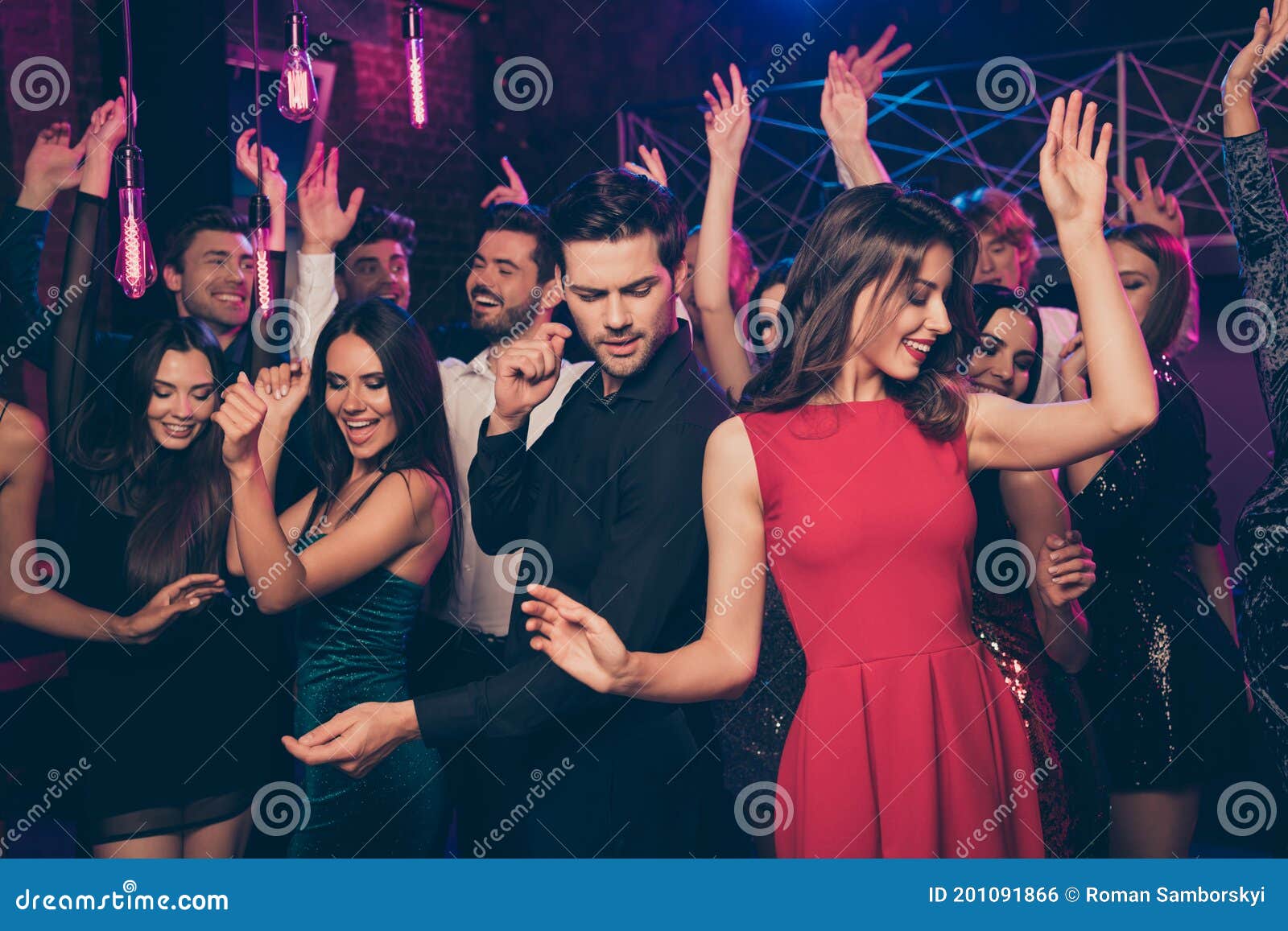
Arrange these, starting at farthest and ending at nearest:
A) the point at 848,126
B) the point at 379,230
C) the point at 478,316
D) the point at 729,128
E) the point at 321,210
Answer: the point at 379,230 < the point at 478,316 < the point at 321,210 < the point at 729,128 < the point at 848,126

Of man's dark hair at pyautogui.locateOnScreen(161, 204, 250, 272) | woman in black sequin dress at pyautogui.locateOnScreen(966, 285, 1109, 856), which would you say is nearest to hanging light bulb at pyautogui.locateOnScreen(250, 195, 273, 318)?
man's dark hair at pyautogui.locateOnScreen(161, 204, 250, 272)

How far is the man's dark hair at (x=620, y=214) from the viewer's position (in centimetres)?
178

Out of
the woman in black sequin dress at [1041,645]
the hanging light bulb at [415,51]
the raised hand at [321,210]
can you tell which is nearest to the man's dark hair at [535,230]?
the raised hand at [321,210]

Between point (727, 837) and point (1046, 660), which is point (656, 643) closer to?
point (1046, 660)

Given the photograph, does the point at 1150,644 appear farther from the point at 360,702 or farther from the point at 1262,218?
the point at 360,702

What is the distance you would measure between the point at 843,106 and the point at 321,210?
123cm

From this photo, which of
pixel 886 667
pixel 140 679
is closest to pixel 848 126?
pixel 886 667

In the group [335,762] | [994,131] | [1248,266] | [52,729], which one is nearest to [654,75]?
[994,131]

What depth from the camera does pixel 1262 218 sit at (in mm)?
1742

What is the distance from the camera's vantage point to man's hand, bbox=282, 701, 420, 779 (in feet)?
4.86

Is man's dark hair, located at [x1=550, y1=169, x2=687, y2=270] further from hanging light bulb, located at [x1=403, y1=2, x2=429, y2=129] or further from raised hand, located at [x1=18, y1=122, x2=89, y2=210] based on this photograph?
raised hand, located at [x1=18, y1=122, x2=89, y2=210]

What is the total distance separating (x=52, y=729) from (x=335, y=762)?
73.3 inches

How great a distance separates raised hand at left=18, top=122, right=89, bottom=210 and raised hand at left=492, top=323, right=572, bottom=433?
1220 millimetres

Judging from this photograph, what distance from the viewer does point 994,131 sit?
8312 mm
